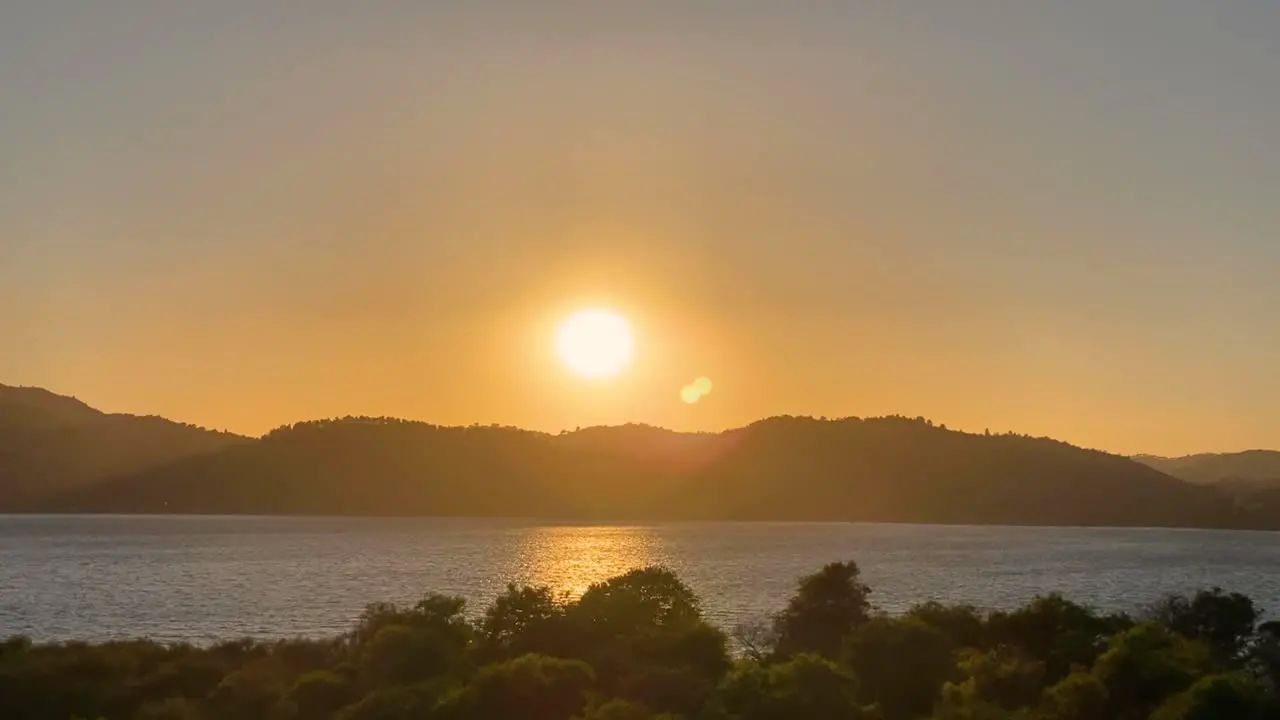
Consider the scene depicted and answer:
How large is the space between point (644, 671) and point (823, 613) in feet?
72.9

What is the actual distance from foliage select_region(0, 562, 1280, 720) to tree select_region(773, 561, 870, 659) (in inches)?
9.5

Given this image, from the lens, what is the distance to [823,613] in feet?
232

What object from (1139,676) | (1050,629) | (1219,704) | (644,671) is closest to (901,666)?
(1139,676)

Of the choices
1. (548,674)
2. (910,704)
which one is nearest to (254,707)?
(548,674)

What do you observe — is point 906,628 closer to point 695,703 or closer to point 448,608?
point 695,703

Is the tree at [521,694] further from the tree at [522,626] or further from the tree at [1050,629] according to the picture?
the tree at [1050,629]

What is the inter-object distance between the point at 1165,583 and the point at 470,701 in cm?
14876

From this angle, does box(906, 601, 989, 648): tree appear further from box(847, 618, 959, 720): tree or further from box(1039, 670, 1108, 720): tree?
box(1039, 670, 1108, 720): tree

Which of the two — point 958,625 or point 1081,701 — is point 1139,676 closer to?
point 1081,701

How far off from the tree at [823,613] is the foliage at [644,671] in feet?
0.79

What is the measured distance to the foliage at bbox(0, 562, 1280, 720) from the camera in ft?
150

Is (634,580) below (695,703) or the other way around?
the other way around

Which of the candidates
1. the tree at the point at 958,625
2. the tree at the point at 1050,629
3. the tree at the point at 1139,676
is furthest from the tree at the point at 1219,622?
the tree at the point at 1139,676

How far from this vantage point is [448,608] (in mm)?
57594
